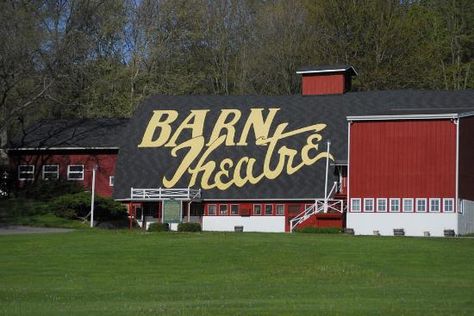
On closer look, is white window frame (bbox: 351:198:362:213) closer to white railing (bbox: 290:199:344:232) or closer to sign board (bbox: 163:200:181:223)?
white railing (bbox: 290:199:344:232)

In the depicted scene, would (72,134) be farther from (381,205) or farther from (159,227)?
(381,205)

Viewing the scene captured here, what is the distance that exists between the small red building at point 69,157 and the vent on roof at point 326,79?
13.5m

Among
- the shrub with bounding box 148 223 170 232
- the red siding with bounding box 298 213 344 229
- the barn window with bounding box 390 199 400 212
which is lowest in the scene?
the shrub with bounding box 148 223 170 232

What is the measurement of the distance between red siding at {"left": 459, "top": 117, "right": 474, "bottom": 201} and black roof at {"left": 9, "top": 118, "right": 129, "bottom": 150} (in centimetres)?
2392

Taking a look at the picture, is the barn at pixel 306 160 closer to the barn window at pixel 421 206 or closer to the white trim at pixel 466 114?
the barn window at pixel 421 206

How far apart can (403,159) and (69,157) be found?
991 inches

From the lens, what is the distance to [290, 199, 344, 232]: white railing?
58.1 meters

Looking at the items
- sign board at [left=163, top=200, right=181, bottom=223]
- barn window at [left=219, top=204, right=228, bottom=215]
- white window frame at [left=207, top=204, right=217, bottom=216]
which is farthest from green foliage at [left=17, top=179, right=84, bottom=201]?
barn window at [left=219, top=204, right=228, bottom=215]

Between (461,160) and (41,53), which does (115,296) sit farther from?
(41,53)

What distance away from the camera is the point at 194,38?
269ft

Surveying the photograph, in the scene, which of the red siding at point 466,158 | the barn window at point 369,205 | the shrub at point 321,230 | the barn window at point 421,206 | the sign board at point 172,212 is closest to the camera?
the shrub at point 321,230

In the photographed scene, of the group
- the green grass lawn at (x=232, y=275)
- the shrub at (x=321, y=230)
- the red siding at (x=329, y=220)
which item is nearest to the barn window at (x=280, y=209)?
the red siding at (x=329, y=220)

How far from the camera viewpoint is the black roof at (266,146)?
200 ft

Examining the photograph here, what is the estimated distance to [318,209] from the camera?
5903 centimetres
